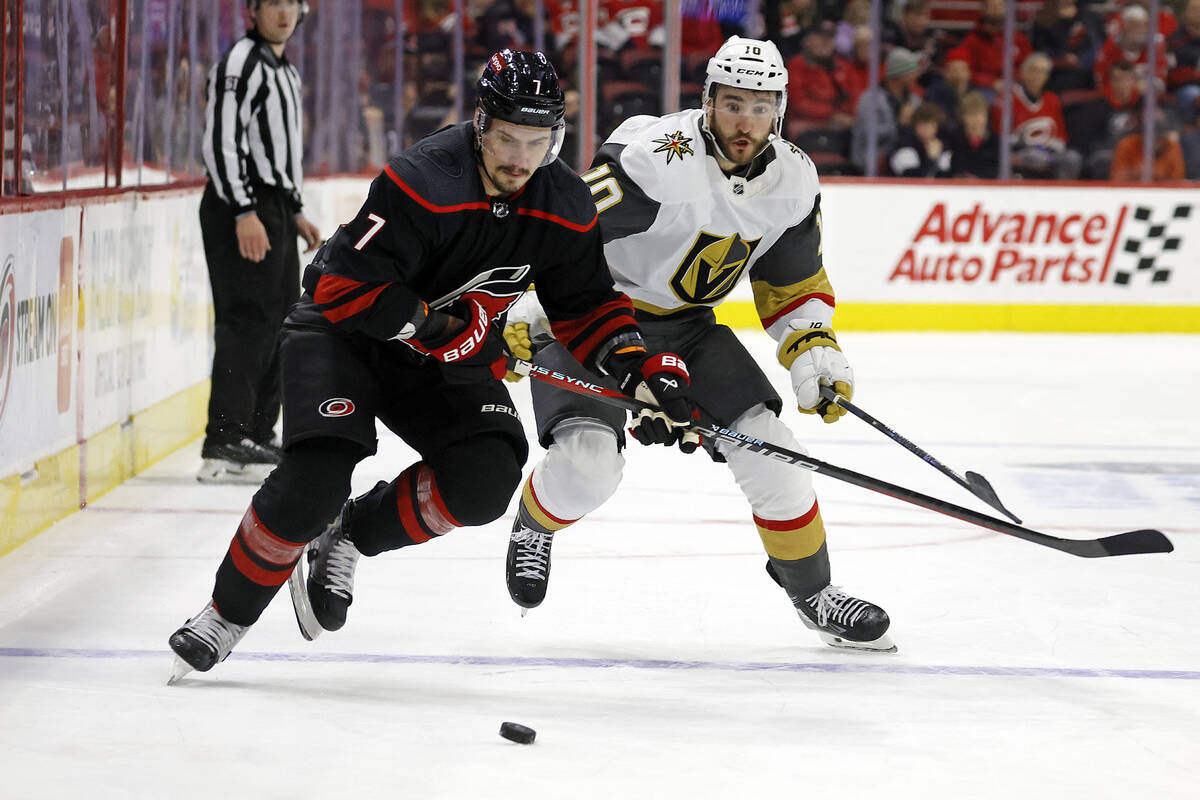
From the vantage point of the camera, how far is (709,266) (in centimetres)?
294

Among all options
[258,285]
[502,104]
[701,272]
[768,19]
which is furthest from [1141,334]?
[502,104]

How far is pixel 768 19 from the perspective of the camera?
987cm

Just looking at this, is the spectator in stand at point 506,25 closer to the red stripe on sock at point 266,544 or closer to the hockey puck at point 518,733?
the red stripe on sock at point 266,544

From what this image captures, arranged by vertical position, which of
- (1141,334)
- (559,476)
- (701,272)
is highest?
(701,272)

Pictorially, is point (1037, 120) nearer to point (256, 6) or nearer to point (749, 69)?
point (256, 6)

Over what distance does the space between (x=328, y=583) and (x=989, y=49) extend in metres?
8.03

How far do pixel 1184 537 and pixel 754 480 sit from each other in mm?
1571

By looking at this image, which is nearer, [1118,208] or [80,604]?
[80,604]

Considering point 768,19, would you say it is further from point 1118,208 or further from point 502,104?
point 502,104

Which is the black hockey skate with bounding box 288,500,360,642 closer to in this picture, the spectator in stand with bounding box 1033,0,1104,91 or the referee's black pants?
the referee's black pants

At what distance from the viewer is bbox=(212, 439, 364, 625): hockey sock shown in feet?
7.92

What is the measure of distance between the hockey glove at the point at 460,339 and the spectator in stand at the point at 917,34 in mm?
7762

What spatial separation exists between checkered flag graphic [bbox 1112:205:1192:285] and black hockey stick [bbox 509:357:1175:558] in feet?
21.3

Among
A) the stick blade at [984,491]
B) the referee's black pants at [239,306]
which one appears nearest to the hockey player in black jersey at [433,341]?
the stick blade at [984,491]
